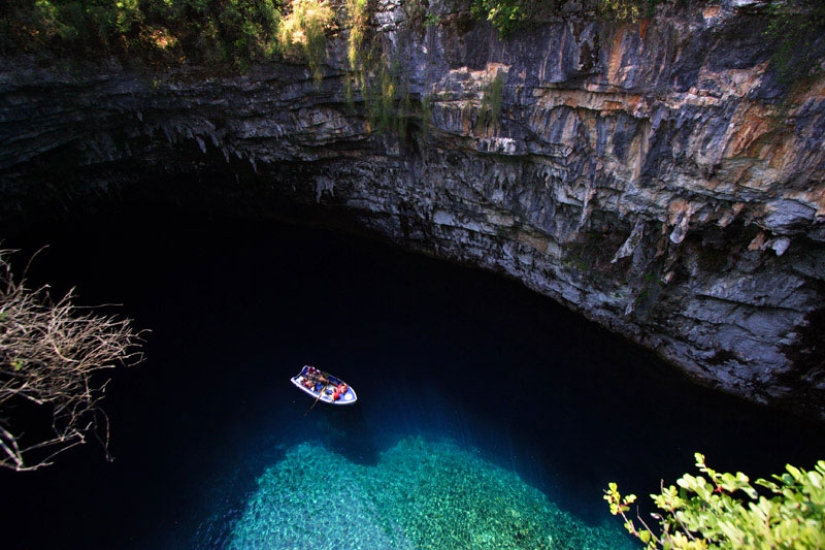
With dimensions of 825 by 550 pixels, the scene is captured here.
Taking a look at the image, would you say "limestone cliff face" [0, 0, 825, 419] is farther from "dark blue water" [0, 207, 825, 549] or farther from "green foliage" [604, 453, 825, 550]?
"green foliage" [604, 453, 825, 550]

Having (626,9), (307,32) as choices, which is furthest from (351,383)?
(626,9)

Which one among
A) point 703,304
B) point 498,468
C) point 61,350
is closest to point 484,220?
point 703,304

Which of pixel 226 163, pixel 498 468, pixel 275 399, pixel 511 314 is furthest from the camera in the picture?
pixel 226 163

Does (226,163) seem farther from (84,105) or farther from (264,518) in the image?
(264,518)

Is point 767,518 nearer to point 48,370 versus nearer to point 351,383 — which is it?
point 48,370

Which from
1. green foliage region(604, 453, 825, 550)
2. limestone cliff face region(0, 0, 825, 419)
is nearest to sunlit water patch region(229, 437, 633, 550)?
limestone cliff face region(0, 0, 825, 419)

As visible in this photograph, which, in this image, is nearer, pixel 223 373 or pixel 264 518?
pixel 264 518
